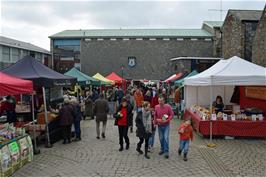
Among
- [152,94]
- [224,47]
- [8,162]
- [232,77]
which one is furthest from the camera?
[224,47]

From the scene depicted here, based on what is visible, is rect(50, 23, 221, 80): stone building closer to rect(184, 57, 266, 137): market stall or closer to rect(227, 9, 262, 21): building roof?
rect(227, 9, 262, 21): building roof

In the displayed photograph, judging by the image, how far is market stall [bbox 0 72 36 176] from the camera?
7.01 m

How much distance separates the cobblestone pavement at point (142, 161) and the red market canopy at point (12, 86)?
6.05 feet

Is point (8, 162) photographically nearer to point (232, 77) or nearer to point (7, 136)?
point (7, 136)

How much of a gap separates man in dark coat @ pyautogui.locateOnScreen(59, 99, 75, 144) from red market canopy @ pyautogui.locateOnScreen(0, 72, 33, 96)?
87.4 inches

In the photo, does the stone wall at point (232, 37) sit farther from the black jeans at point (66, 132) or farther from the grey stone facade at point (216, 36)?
the black jeans at point (66, 132)

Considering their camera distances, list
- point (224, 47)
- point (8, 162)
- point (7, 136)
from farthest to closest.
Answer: point (224, 47) → point (7, 136) → point (8, 162)

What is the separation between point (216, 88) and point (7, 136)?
1171cm

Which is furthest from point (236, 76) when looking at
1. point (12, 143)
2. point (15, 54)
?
point (15, 54)

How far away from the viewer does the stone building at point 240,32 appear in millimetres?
21969

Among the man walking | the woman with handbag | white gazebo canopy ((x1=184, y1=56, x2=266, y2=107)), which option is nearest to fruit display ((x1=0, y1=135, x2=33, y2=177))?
the woman with handbag

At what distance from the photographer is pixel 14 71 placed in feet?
36.4

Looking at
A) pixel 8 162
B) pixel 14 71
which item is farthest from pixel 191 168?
pixel 14 71

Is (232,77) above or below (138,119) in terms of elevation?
above
